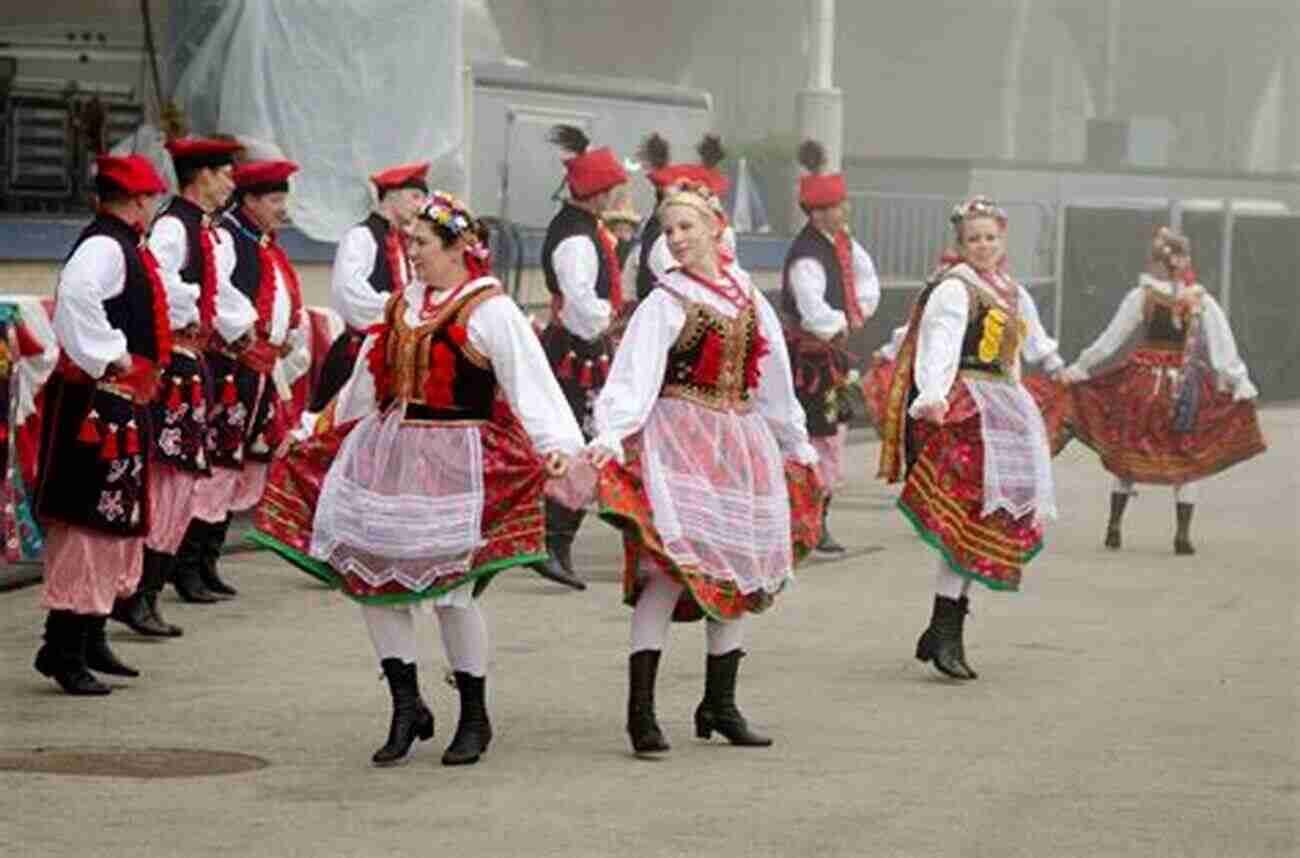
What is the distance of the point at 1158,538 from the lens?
18.7 metres

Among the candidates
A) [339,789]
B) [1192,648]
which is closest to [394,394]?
[339,789]

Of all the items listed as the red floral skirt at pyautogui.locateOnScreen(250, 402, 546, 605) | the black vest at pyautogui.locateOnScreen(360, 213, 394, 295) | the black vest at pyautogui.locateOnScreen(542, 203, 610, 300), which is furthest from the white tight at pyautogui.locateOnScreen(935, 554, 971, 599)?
the black vest at pyautogui.locateOnScreen(542, 203, 610, 300)

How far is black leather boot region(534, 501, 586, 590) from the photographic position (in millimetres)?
15312

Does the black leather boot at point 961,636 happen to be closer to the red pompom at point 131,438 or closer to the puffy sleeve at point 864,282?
the red pompom at point 131,438

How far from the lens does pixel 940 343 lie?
41.5 feet

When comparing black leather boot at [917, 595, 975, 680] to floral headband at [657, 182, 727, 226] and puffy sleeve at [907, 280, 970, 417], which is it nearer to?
puffy sleeve at [907, 280, 970, 417]

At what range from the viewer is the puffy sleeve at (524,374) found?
1016 centimetres

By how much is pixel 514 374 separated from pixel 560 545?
5395mm

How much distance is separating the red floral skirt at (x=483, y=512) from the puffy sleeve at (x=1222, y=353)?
8.44 metres

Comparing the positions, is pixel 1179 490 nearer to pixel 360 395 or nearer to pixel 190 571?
pixel 190 571

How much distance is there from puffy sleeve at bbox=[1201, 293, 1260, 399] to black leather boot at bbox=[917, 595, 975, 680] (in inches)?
238

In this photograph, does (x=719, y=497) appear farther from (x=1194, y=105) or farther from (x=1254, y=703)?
(x=1194, y=105)

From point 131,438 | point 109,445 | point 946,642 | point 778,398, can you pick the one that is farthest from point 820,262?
point 778,398

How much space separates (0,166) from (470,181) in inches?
145
